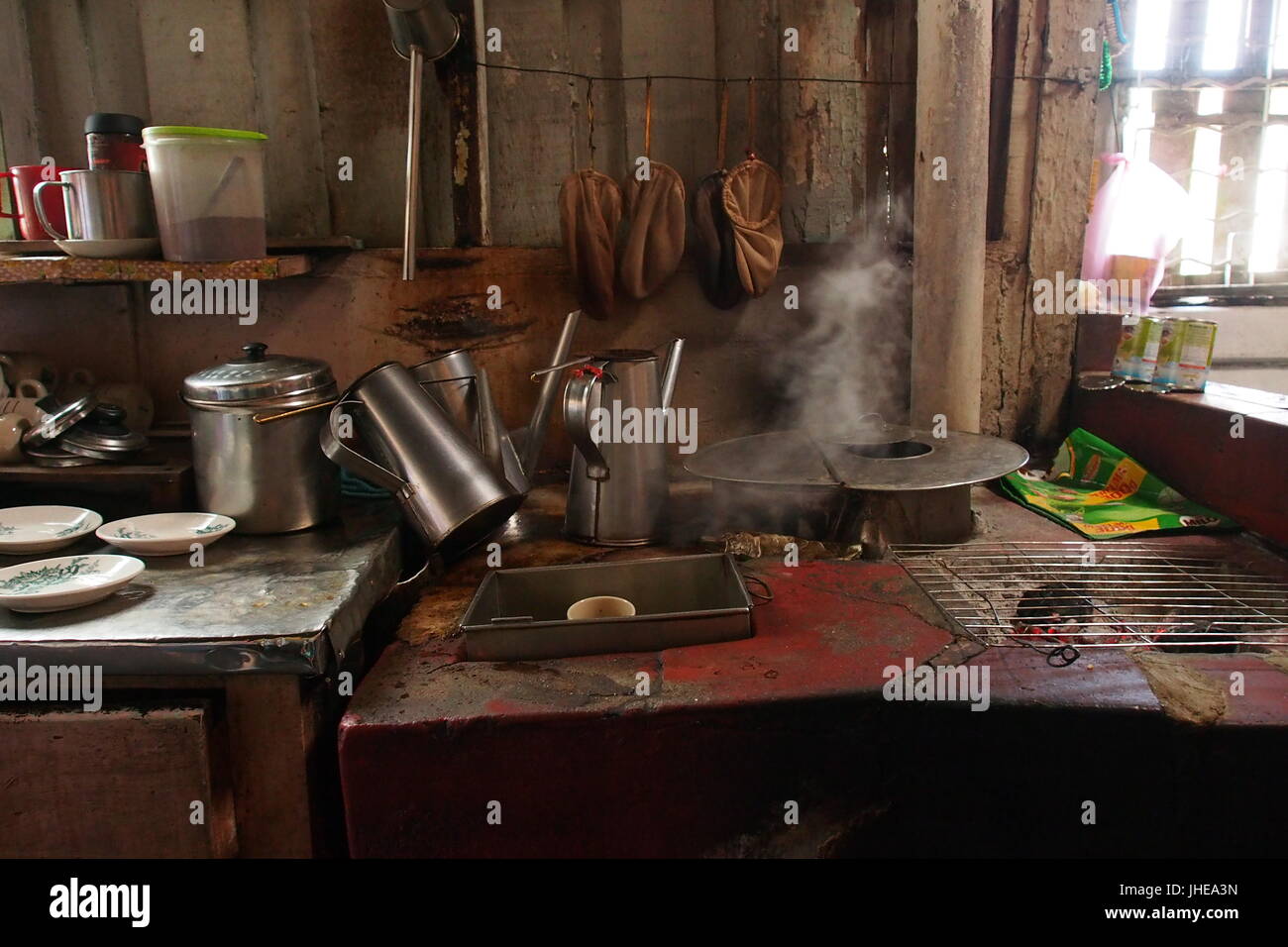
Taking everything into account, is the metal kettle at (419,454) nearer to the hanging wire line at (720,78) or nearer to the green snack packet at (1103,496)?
the hanging wire line at (720,78)

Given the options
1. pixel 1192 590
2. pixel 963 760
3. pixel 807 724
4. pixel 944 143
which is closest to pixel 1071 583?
pixel 1192 590

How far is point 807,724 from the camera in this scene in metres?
1.68

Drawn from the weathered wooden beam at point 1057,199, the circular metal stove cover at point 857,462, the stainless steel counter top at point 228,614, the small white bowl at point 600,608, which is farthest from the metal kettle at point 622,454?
the weathered wooden beam at point 1057,199

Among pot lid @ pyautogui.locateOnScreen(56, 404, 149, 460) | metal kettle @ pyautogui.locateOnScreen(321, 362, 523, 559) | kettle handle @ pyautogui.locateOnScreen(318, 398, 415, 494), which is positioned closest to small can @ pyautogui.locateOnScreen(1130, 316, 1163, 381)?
metal kettle @ pyautogui.locateOnScreen(321, 362, 523, 559)

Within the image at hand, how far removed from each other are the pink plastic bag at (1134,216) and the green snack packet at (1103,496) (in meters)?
0.78

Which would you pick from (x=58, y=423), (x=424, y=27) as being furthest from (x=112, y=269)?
(x=424, y=27)

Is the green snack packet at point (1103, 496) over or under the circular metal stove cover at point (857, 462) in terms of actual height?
under

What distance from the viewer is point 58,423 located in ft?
8.12

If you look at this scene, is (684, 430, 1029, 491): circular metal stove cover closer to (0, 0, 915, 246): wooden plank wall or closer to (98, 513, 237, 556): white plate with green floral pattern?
(0, 0, 915, 246): wooden plank wall

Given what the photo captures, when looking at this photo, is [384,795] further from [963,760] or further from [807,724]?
[963,760]

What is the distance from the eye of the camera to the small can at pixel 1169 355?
2.81 metres
